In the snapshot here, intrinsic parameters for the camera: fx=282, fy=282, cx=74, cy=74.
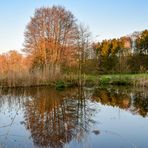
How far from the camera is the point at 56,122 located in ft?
29.5

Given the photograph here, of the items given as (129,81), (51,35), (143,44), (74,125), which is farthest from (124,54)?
(74,125)

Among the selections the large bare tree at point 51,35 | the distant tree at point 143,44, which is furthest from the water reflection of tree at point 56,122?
the distant tree at point 143,44

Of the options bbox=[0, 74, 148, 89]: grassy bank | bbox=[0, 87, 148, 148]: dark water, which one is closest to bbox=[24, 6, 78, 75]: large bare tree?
bbox=[0, 74, 148, 89]: grassy bank

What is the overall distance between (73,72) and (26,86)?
19.9 ft

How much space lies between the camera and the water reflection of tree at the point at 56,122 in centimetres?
718

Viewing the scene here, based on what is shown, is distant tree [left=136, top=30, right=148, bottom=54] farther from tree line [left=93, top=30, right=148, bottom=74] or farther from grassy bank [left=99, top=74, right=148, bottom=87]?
grassy bank [left=99, top=74, right=148, bottom=87]

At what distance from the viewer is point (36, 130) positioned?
316 inches

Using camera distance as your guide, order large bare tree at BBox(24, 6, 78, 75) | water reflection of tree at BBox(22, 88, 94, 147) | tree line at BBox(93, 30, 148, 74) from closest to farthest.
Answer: water reflection of tree at BBox(22, 88, 94, 147)
large bare tree at BBox(24, 6, 78, 75)
tree line at BBox(93, 30, 148, 74)

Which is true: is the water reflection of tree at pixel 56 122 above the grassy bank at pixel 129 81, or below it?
below

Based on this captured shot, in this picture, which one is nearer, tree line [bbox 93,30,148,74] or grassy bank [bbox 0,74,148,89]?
grassy bank [bbox 0,74,148,89]

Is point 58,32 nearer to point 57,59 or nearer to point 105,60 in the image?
point 57,59

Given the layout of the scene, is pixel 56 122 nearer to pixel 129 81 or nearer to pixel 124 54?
pixel 129 81

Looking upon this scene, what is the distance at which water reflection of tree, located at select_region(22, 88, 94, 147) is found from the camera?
23.6 feet

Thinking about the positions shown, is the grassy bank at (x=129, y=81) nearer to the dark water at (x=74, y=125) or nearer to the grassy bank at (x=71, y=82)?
the grassy bank at (x=71, y=82)
